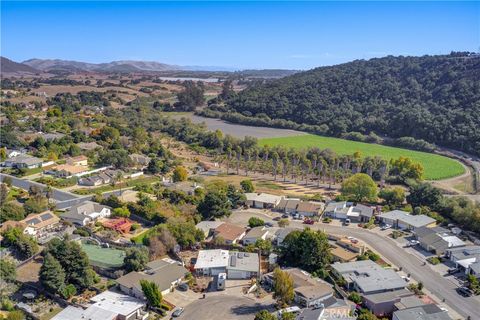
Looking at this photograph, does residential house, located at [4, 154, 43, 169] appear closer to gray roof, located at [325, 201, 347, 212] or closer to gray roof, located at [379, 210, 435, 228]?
gray roof, located at [325, 201, 347, 212]

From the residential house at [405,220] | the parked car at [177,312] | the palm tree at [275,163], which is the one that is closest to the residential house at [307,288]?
the parked car at [177,312]

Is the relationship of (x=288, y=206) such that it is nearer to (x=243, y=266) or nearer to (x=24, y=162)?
(x=243, y=266)

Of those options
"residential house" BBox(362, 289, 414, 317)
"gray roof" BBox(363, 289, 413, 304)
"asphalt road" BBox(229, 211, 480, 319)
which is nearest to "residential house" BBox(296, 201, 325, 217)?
"asphalt road" BBox(229, 211, 480, 319)

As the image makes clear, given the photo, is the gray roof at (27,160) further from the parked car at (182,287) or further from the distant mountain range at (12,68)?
the distant mountain range at (12,68)

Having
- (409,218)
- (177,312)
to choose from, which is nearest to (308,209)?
(409,218)

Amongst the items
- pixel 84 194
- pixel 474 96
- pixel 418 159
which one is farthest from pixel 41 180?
pixel 474 96
